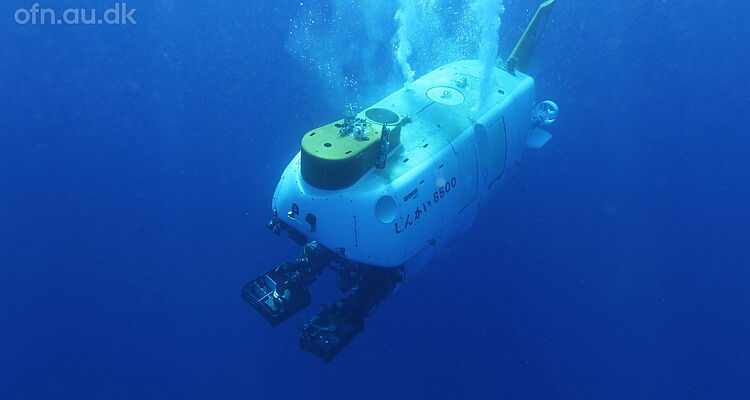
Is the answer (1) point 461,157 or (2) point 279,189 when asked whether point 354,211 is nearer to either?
(2) point 279,189

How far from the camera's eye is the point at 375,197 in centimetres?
592

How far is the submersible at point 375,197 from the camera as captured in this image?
19.5 ft

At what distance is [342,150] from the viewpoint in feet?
19.1

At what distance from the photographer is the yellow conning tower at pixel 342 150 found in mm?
5707

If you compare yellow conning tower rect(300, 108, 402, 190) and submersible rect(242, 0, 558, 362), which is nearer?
yellow conning tower rect(300, 108, 402, 190)

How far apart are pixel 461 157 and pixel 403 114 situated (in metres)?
1.58

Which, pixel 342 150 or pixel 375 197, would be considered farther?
pixel 375 197

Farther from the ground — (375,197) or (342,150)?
(342,150)

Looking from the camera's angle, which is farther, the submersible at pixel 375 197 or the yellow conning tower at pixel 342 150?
the submersible at pixel 375 197

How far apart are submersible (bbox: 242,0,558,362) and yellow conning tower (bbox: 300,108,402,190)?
0.02 m

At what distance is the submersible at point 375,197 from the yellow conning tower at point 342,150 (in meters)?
0.02

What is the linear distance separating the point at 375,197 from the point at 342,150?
0.95 m

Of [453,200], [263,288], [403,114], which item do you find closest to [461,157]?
[453,200]

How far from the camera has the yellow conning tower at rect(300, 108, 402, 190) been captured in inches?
225
